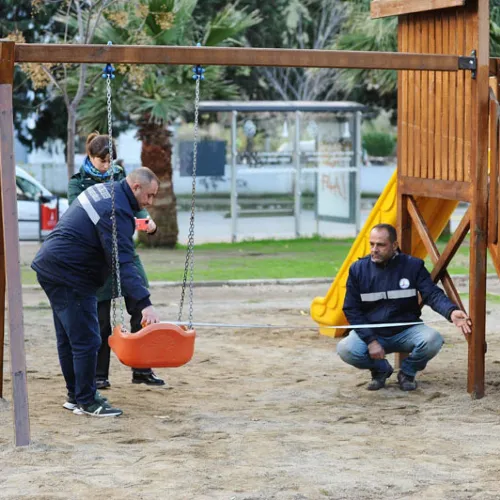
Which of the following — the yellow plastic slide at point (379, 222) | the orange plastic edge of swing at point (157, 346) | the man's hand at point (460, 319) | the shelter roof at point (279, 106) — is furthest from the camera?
the shelter roof at point (279, 106)

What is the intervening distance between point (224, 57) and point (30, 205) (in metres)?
15.3

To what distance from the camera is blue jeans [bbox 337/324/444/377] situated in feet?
25.1

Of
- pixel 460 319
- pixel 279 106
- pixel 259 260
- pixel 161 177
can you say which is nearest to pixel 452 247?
pixel 460 319

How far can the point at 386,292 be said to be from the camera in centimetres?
774

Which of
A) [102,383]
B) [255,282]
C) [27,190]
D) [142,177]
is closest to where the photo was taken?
[142,177]

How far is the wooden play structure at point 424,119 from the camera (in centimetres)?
634

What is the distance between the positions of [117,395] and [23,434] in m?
1.59

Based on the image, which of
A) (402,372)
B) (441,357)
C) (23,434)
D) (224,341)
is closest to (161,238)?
(224,341)

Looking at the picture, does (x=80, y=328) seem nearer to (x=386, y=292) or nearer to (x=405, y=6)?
(x=386, y=292)

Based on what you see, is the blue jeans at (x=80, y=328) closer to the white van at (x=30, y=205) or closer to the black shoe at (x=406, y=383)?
the black shoe at (x=406, y=383)

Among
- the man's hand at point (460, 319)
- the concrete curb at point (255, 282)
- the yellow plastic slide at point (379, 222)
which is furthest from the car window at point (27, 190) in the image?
the man's hand at point (460, 319)

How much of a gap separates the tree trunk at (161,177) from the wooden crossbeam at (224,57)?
11960 mm

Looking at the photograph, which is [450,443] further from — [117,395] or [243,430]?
[117,395]

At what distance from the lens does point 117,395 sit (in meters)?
7.79
